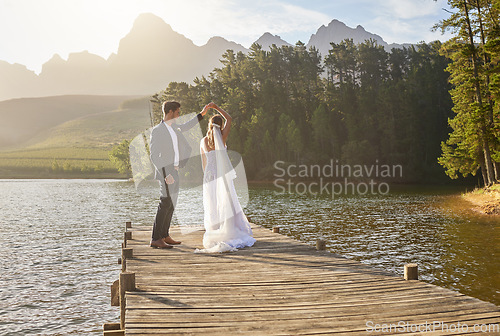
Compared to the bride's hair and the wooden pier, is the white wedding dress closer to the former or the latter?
the bride's hair

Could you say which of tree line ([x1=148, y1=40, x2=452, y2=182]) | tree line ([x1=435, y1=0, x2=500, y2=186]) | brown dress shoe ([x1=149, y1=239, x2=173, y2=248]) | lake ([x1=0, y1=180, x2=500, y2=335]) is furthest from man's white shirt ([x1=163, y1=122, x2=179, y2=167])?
tree line ([x1=148, y1=40, x2=452, y2=182])

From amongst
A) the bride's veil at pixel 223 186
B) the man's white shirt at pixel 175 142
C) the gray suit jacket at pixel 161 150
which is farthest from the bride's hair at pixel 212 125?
the gray suit jacket at pixel 161 150

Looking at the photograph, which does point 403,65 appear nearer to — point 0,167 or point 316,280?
point 316,280

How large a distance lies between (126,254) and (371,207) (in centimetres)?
2991

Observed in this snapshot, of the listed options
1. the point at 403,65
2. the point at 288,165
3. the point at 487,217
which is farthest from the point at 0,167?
the point at 487,217

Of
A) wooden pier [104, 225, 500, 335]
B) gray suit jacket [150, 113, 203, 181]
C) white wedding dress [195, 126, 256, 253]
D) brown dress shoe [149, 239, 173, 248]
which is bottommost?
wooden pier [104, 225, 500, 335]

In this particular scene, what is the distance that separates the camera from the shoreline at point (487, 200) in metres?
29.4

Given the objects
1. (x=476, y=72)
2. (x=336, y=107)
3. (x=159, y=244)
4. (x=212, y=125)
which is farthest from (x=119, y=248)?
(x=336, y=107)

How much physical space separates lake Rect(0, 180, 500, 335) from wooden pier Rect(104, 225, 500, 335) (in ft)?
11.7

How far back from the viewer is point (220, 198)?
10852 millimetres

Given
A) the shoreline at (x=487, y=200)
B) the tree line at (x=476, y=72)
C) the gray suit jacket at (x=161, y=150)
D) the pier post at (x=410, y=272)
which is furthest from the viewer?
the tree line at (x=476, y=72)

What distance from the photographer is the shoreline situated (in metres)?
29.4

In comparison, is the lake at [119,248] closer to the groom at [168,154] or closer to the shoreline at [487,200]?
the shoreline at [487,200]

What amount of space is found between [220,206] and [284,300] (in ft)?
15.6
